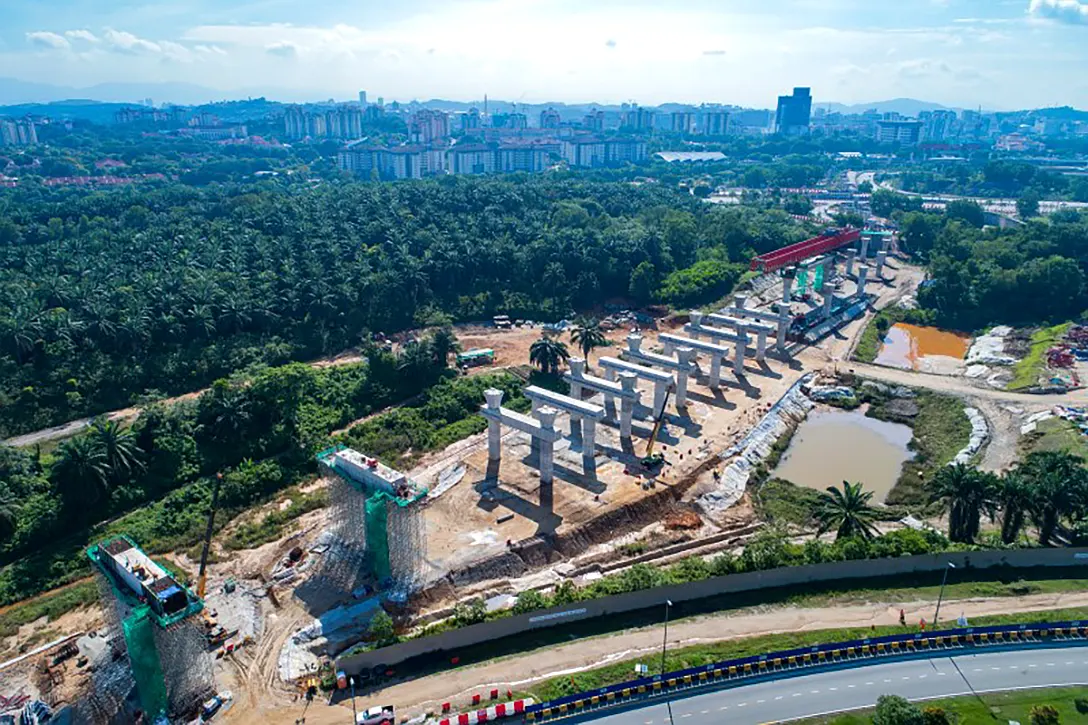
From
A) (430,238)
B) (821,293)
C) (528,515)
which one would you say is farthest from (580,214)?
(528,515)

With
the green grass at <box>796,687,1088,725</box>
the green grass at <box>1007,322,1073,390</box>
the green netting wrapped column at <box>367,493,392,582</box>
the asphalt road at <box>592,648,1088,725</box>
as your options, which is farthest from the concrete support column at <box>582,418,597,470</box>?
the green grass at <box>1007,322,1073,390</box>

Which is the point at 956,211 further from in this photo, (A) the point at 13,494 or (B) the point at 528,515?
(A) the point at 13,494

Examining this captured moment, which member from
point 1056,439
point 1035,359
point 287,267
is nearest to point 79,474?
point 287,267

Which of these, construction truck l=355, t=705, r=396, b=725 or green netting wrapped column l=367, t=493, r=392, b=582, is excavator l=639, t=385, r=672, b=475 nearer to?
green netting wrapped column l=367, t=493, r=392, b=582

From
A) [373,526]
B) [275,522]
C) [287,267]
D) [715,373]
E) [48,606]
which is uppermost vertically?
[287,267]

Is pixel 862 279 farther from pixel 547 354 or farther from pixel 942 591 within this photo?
pixel 942 591

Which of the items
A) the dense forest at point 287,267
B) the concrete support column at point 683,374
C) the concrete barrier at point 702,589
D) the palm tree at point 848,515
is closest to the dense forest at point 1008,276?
the dense forest at point 287,267
